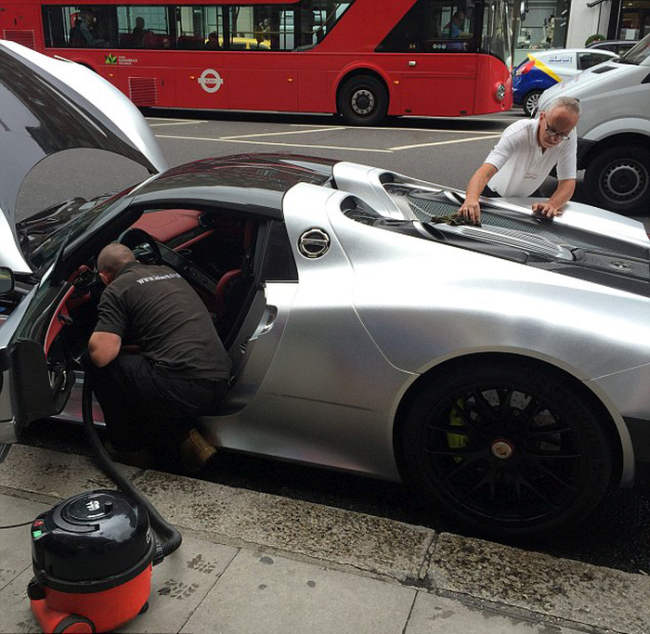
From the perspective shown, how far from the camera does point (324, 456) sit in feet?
9.81

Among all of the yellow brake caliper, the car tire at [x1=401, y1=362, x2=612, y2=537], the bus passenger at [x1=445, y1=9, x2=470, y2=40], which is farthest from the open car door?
the bus passenger at [x1=445, y1=9, x2=470, y2=40]

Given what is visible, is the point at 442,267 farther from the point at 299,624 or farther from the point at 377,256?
the point at 299,624

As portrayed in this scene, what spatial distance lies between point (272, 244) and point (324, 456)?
33.7 inches

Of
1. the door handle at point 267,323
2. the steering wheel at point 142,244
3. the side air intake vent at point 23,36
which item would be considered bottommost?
the door handle at point 267,323

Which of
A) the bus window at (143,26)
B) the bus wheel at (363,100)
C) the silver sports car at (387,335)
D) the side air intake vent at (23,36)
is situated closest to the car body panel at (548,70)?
the bus wheel at (363,100)

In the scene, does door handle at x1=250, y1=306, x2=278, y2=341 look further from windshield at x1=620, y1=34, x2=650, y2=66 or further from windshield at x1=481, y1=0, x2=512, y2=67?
windshield at x1=481, y1=0, x2=512, y2=67

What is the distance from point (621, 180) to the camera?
7590mm

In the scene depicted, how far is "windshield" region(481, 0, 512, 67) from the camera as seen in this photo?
13.0 m

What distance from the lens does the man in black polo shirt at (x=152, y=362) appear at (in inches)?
121

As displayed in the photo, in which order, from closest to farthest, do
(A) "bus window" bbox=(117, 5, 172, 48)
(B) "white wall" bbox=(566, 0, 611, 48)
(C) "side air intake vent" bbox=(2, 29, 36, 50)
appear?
(A) "bus window" bbox=(117, 5, 172, 48) → (C) "side air intake vent" bbox=(2, 29, 36, 50) → (B) "white wall" bbox=(566, 0, 611, 48)

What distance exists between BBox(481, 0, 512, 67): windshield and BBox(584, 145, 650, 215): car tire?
20.8 ft

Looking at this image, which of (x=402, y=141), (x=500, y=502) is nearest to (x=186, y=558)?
(x=500, y=502)

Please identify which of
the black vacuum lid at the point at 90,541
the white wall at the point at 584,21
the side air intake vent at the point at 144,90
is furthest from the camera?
the white wall at the point at 584,21

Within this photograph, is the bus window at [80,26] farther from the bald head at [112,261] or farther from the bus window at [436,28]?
the bald head at [112,261]
